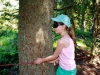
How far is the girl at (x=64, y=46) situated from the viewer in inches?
135

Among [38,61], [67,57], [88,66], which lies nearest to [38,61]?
[38,61]

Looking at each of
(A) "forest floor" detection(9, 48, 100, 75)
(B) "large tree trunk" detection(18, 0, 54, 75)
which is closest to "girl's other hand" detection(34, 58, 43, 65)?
(B) "large tree trunk" detection(18, 0, 54, 75)

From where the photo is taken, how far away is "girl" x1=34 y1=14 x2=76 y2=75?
3420mm

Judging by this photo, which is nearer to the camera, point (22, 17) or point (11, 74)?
point (22, 17)

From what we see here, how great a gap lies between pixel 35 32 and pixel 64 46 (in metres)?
0.81

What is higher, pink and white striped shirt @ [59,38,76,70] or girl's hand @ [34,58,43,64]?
pink and white striped shirt @ [59,38,76,70]

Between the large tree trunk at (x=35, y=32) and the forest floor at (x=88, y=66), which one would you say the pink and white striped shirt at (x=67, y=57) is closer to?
the large tree trunk at (x=35, y=32)

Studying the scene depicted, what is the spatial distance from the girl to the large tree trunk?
1.79 ft

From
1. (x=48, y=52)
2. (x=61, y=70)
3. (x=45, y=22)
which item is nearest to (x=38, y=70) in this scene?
(x=48, y=52)

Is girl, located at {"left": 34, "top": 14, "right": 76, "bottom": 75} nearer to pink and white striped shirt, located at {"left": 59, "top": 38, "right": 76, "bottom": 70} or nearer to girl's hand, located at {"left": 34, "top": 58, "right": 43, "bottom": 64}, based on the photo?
pink and white striped shirt, located at {"left": 59, "top": 38, "right": 76, "bottom": 70}

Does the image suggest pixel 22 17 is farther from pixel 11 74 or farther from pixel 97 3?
pixel 97 3

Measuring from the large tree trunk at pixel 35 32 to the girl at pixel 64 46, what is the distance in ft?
1.79

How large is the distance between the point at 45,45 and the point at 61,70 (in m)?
0.68

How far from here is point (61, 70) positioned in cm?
365
